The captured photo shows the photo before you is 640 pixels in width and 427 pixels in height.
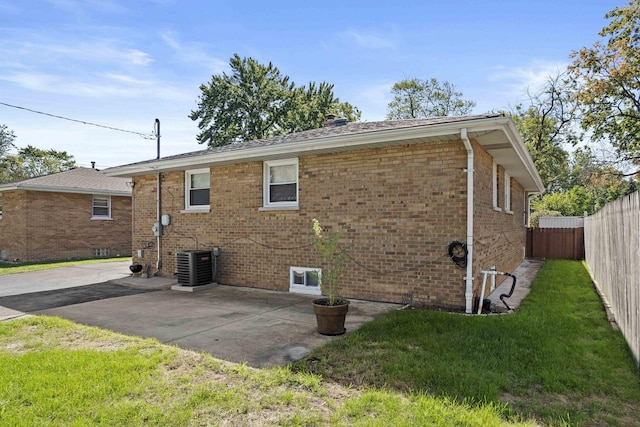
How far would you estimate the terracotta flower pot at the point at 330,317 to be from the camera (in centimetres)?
507

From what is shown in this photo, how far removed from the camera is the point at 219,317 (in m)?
6.24

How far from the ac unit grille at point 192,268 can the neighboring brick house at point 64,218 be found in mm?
10604

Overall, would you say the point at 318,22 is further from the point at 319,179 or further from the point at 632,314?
the point at 632,314

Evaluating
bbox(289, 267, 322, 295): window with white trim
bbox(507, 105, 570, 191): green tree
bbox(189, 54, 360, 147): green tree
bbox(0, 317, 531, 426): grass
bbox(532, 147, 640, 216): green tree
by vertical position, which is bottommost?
bbox(0, 317, 531, 426): grass

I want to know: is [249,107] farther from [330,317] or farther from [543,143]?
[330,317]

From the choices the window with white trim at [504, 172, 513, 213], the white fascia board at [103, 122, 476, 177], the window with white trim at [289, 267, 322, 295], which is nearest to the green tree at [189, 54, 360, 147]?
the window with white trim at [504, 172, 513, 213]

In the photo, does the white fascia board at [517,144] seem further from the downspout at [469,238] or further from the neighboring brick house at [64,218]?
the neighboring brick house at [64,218]

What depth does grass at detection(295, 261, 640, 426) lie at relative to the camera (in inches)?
129

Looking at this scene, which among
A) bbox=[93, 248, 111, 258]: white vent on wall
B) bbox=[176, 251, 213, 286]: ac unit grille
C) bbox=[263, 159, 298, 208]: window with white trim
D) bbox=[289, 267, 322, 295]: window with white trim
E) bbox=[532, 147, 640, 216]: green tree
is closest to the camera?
bbox=[289, 267, 322, 295]: window with white trim

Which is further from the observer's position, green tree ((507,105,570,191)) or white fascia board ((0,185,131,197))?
green tree ((507,105,570,191))

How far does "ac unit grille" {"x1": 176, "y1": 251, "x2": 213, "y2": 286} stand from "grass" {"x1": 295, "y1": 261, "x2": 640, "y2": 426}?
495 centimetres

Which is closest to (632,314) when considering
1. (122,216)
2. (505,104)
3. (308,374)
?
(308,374)

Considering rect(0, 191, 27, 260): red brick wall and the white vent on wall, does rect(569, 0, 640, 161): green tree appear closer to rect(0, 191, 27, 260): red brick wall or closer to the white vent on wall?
the white vent on wall

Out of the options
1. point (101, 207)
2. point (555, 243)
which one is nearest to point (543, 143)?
point (555, 243)
